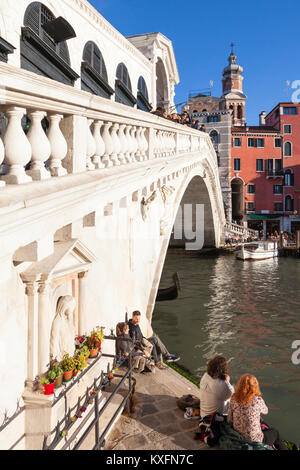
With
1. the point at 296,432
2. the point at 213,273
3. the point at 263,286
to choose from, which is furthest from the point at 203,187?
the point at 296,432

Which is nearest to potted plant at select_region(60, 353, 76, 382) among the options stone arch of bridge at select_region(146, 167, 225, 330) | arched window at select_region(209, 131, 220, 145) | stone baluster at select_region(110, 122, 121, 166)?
stone baluster at select_region(110, 122, 121, 166)

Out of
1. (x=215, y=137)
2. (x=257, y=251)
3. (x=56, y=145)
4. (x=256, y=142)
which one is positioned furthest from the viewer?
(x=215, y=137)

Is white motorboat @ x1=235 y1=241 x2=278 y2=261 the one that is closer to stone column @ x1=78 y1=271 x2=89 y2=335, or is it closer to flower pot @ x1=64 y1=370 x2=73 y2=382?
stone column @ x1=78 y1=271 x2=89 y2=335

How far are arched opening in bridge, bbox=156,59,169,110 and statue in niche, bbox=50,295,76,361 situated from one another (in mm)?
11354

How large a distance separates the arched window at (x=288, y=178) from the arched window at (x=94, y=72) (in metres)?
28.1

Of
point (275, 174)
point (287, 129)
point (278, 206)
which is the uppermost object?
point (287, 129)

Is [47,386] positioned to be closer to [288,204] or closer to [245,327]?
[245,327]

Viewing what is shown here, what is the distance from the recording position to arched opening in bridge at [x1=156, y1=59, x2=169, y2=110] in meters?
12.8

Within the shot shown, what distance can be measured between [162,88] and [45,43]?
9065 mm

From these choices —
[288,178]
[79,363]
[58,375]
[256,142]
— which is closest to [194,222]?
[256,142]

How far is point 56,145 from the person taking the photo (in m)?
2.73

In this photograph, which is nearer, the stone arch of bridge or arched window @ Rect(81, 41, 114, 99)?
arched window @ Rect(81, 41, 114, 99)

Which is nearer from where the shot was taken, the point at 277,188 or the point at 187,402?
the point at 187,402

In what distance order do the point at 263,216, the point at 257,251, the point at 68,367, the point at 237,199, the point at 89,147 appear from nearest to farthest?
the point at 68,367, the point at 89,147, the point at 257,251, the point at 263,216, the point at 237,199
